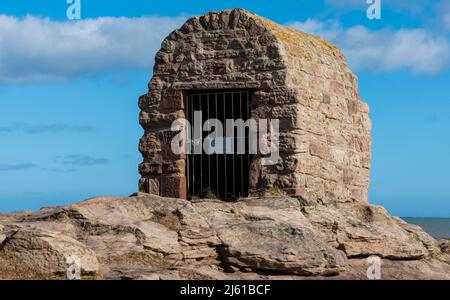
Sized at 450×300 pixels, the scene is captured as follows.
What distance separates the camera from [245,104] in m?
14.4

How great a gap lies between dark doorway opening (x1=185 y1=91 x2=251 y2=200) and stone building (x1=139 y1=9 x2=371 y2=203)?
0.7 inches

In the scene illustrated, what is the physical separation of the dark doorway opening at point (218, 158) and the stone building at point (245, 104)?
0.06 feet

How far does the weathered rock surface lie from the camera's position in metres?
10.0

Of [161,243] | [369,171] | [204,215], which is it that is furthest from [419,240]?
[161,243]

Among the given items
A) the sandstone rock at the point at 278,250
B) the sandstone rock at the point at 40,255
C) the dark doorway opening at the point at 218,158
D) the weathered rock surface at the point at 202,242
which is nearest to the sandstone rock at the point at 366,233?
the weathered rock surface at the point at 202,242

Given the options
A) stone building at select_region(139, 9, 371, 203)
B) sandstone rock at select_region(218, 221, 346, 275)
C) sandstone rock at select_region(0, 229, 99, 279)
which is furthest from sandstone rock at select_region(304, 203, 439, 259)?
sandstone rock at select_region(0, 229, 99, 279)

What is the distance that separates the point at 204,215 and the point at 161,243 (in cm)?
121

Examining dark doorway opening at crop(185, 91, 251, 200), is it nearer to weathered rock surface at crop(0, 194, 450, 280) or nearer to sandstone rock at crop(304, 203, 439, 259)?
weathered rock surface at crop(0, 194, 450, 280)

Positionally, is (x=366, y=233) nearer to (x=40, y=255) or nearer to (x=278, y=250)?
(x=278, y=250)

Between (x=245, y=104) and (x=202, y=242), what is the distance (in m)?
3.72

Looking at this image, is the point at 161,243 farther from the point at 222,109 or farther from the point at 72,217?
the point at 222,109

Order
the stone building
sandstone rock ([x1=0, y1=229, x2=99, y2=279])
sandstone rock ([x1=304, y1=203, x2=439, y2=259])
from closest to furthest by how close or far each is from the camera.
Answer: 1. sandstone rock ([x1=0, y1=229, x2=99, y2=279])
2. sandstone rock ([x1=304, y1=203, x2=439, y2=259])
3. the stone building

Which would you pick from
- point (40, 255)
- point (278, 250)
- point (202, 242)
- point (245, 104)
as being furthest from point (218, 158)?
point (40, 255)

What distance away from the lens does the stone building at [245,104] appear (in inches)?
540
